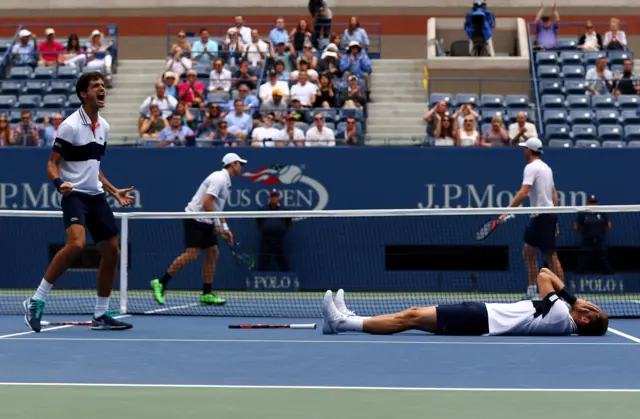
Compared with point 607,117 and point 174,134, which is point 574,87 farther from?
point 174,134

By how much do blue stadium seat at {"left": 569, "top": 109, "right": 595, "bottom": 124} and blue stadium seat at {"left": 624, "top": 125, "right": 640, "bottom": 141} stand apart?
0.67 metres

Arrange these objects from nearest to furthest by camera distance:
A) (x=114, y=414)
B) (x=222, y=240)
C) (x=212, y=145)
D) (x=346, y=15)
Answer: (x=114, y=414), (x=222, y=240), (x=212, y=145), (x=346, y=15)

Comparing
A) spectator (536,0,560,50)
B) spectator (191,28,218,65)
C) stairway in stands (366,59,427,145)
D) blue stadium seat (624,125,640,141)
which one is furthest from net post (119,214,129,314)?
spectator (536,0,560,50)

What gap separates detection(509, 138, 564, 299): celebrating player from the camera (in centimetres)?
1352

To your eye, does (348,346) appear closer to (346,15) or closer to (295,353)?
(295,353)

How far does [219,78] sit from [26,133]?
3384mm

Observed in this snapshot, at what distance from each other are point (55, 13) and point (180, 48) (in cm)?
823

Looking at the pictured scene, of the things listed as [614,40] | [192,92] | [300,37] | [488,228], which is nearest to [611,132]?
[488,228]

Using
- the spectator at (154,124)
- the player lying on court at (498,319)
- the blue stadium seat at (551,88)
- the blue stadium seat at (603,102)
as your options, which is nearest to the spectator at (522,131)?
the blue stadium seat at (603,102)

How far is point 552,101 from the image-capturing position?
64.4ft

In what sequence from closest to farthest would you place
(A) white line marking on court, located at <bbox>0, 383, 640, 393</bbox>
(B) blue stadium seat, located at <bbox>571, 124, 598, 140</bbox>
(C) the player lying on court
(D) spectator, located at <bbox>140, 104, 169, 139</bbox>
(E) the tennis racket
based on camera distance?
(A) white line marking on court, located at <bbox>0, 383, 640, 393</bbox> → (C) the player lying on court → (E) the tennis racket → (B) blue stadium seat, located at <bbox>571, 124, 598, 140</bbox> → (D) spectator, located at <bbox>140, 104, 169, 139</bbox>

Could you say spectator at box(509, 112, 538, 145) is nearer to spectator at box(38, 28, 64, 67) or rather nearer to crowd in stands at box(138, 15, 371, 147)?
crowd in stands at box(138, 15, 371, 147)

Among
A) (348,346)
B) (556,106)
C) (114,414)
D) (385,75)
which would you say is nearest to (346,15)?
(385,75)

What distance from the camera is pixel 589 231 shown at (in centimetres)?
1552
